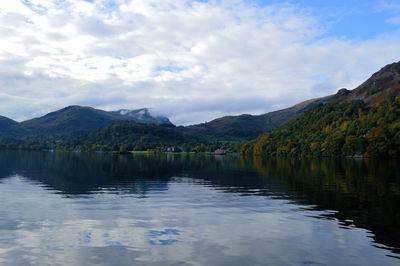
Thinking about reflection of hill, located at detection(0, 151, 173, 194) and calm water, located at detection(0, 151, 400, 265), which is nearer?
calm water, located at detection(0, 151, 400, 265)

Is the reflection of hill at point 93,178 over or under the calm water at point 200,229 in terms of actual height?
under

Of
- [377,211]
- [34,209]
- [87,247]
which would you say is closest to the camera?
[87,247]

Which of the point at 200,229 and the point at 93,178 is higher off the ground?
the point at 200,229

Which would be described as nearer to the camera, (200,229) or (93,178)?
(200,229)

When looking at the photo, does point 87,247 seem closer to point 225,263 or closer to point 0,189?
point 225,263

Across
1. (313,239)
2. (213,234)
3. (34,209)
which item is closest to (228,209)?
(213,234)

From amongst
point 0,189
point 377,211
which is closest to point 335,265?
point 377,211

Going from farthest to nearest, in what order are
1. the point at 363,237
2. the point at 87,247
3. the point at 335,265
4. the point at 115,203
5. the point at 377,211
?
the point at 115,203 → the point at 377,211 → the point at 363,237 → the point at 87,247 → the point at 335,265

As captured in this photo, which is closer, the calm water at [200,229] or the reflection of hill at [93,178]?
the calm water at [200,229]

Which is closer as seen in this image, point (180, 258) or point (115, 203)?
point (180, 258)

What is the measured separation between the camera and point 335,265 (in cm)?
1794

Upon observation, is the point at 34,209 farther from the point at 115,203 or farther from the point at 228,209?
the point at 228,209

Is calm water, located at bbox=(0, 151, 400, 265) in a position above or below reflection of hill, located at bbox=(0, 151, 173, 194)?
above

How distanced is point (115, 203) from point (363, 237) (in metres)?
26.3
